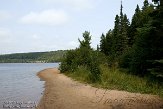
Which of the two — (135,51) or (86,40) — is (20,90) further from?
(86,40)

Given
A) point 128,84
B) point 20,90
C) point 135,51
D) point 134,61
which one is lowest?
point 20,90

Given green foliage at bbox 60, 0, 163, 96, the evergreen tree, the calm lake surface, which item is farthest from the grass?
the evergreen tree

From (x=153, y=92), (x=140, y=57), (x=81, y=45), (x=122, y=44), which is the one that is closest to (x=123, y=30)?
(x=122, y=44)

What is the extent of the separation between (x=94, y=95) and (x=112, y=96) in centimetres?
149

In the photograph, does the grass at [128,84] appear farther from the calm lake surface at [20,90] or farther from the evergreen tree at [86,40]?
the evergreen tree at [86,40]

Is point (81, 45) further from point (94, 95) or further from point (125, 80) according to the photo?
point (94, 95)

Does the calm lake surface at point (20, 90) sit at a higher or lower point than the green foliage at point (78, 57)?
Result: lower

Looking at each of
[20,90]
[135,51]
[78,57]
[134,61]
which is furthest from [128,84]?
[78,57]

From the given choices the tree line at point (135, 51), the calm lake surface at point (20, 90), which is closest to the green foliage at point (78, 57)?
the tree line at point (135, 51)

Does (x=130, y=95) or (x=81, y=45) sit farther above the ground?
(x=81, y=45)

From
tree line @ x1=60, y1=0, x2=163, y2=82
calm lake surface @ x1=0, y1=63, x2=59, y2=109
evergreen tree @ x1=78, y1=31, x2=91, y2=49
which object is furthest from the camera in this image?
evergreen tree @ x1=78, y1=31, x2=91, y2=49

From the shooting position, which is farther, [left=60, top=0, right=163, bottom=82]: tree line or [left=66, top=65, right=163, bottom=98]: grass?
[left=66, top=65, right=163, bottom=98]: grass

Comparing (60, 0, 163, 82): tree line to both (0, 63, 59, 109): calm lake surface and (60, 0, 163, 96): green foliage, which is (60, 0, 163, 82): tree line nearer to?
(60, 0, 163, 96): green foliage

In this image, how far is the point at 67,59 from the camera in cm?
5434
